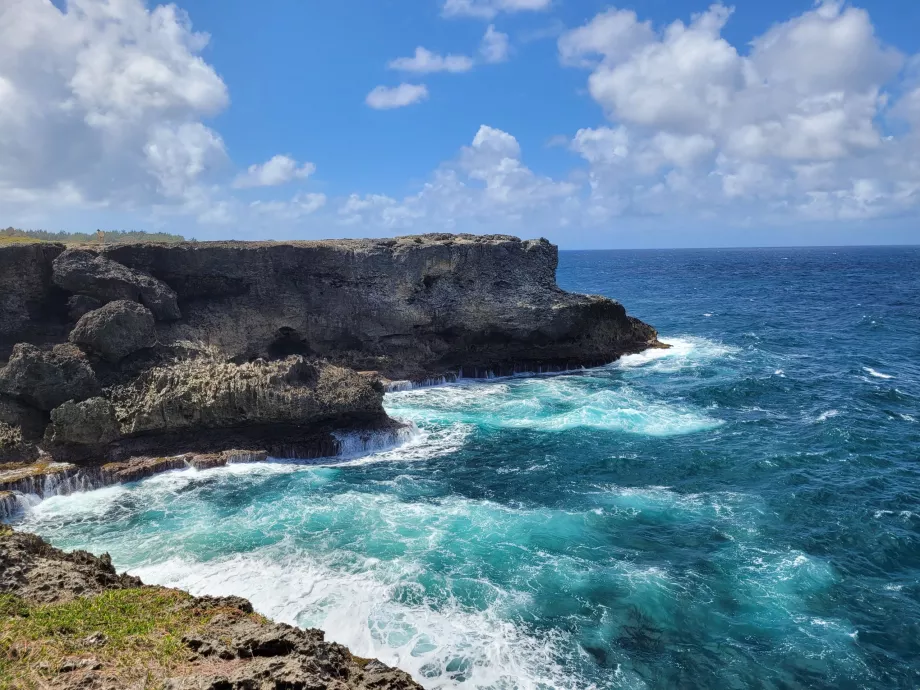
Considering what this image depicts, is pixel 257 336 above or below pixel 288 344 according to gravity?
above

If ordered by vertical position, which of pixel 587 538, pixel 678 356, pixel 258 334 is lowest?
pixel 587 538

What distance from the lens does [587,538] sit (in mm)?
22391

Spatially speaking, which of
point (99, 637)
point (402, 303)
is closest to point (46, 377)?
point (99, 637)

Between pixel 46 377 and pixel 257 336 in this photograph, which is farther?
pixel 257 336

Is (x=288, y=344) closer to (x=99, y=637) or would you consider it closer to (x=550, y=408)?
(x=550, y=408)

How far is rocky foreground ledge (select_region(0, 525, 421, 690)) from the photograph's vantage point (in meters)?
10.6

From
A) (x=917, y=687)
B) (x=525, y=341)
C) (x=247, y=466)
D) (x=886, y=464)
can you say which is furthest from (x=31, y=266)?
(x=886, y=464)

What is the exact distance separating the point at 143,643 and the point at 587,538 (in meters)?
15.2

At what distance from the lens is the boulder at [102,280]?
117 ft

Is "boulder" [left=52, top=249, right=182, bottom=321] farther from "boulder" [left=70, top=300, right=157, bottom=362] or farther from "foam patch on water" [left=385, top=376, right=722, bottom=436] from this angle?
"foam patch on water" [left=385, top=376, right=722, bottom=436]

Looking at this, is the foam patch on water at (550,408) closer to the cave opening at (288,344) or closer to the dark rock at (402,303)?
the dark rock at (402,303)

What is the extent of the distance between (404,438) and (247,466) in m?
8.36

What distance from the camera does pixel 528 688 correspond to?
14.9 metres

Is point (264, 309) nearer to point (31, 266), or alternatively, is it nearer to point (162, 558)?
point (31, 266)
